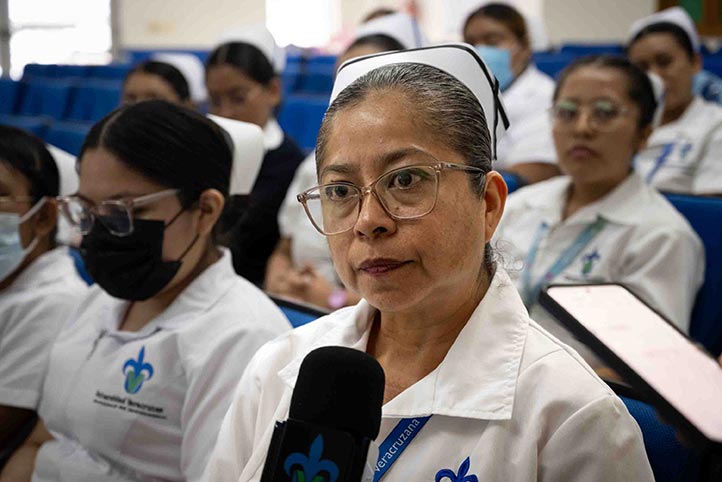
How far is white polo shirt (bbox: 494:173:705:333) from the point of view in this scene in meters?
2.30

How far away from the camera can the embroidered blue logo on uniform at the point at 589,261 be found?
2.41 meters

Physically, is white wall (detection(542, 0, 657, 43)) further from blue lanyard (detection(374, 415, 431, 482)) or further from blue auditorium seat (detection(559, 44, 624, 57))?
blue lanyard (detection(374, 415, 431, 482))

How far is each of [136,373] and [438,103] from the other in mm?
898

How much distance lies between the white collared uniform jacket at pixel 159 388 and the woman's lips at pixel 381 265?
1.87 ft

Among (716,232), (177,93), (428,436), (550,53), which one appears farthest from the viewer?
(550,53)

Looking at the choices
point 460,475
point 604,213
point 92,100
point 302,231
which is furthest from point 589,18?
point 460,475

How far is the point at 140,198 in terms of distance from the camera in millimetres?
1747

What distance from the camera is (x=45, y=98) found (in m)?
7.52

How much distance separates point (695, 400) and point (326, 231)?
0.58 meters

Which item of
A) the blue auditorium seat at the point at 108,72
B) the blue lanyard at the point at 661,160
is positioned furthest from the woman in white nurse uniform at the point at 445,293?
the blue auditorium seat at the point at 108,72

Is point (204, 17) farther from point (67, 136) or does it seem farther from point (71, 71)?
point (67, 136)

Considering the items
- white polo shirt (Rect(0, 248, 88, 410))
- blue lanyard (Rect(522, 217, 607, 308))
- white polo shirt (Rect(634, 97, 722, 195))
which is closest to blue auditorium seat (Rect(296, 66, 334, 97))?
white polo shirt (Rect(634, 97, 722, 195))

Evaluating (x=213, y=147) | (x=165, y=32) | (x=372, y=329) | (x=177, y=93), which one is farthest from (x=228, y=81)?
(x=165, y=32)

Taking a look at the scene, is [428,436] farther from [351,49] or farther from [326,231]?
[351,49]
